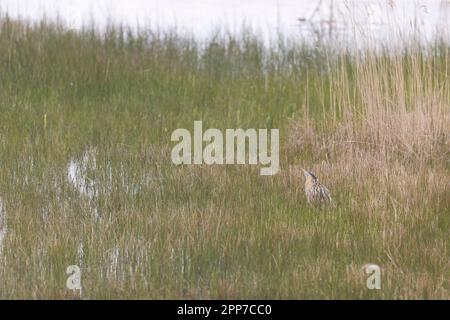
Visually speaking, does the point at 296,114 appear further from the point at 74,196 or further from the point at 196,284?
the point at 196,284

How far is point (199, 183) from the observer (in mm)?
6770

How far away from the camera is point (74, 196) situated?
21.2 ft

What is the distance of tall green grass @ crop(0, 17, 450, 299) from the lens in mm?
5062

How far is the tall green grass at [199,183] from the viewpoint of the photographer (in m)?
5.06

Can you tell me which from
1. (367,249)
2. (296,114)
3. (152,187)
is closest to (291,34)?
(296,114)

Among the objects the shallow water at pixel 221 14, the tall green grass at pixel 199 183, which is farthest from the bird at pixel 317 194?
the shallow water at pixel 221 14

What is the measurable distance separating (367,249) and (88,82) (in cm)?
500

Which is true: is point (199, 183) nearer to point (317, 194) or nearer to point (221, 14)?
point (317, 194)
